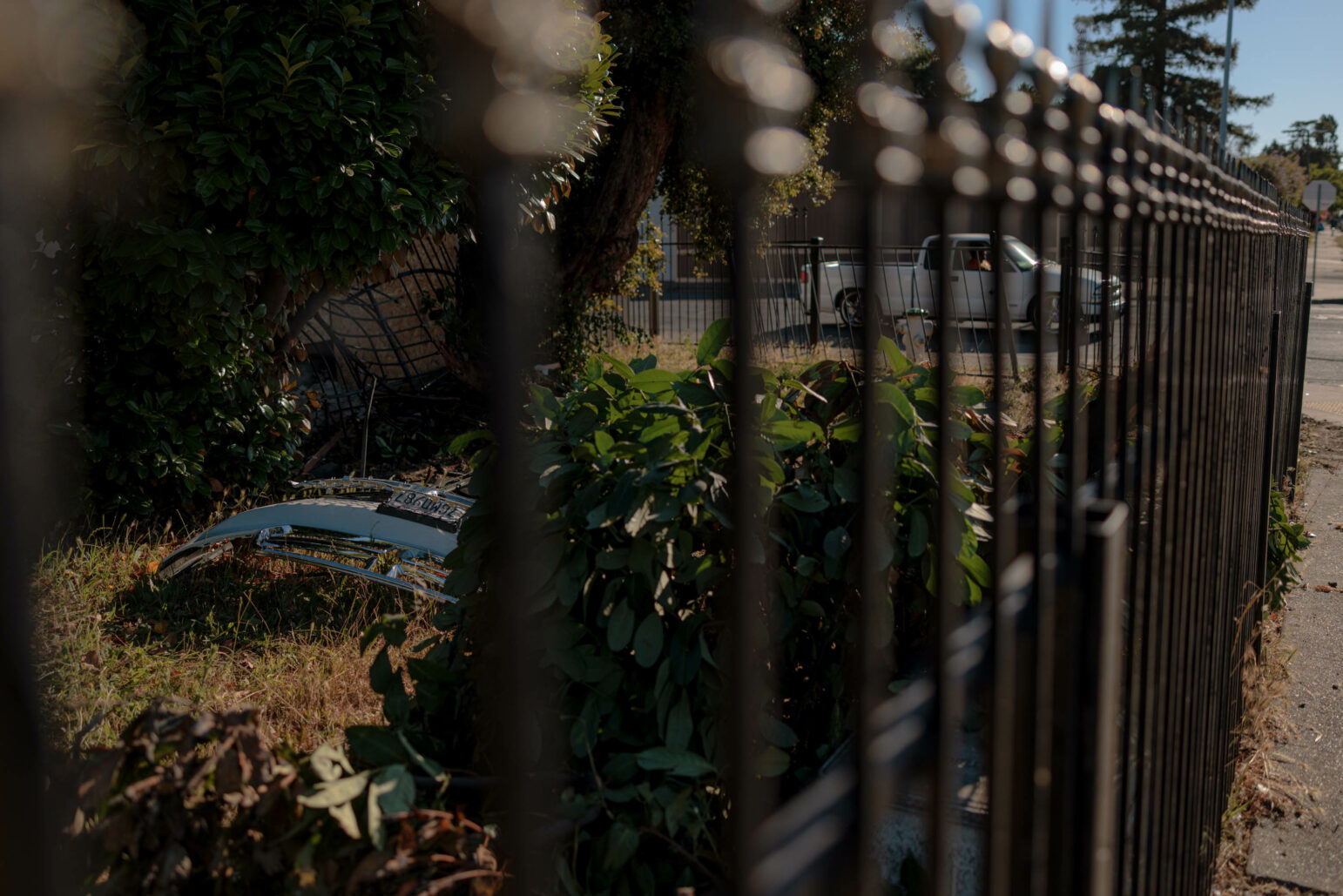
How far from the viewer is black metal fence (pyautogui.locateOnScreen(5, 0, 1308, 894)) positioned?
0.65 meters

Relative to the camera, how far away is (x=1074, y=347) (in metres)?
1.29

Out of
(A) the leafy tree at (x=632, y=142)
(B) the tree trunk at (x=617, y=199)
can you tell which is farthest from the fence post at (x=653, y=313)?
(B) the tree trunk at (x=617, y=199)

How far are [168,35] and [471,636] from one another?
3.52 metres

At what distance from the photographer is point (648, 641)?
5.87 ft

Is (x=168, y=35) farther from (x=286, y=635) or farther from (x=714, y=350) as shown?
(x=714, y=350)

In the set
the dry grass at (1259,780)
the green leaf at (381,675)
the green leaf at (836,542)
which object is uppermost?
the green leaf at (836,542)

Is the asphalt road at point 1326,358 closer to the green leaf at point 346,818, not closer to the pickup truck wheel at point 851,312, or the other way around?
the pickup truck wheel at point 851,312

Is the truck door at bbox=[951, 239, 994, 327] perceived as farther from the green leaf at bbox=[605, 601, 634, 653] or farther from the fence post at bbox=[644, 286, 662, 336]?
the fence post at bbox=[644, 286, 662, 336]

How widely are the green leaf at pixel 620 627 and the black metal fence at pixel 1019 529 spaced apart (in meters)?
0.21

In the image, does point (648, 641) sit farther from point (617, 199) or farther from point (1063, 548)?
point (617, 199)

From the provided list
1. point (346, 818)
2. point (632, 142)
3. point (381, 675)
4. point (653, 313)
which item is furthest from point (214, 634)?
point (653, 313)

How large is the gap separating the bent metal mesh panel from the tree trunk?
709cm

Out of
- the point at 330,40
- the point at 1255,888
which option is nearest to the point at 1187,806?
the point at 1255,888

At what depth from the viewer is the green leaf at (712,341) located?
1.76 metres
